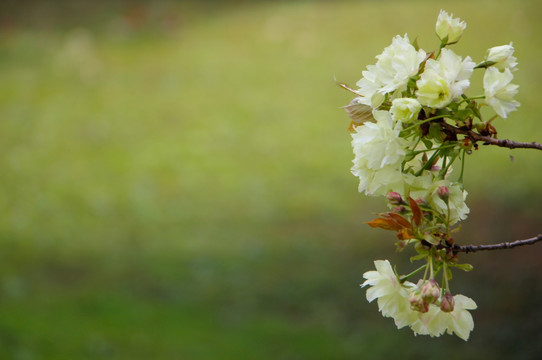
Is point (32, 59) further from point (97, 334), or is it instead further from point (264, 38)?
point (97, 334)

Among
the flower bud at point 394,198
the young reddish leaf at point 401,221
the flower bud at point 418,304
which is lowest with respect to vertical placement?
the flower bud at point 418,304

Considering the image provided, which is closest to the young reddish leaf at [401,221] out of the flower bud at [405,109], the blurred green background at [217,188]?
the flower bud at [405,109]

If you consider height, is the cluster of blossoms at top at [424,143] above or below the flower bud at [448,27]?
below

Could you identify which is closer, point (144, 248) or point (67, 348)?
point (67, 348)

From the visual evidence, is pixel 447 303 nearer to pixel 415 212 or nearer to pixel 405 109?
pixel 415 212

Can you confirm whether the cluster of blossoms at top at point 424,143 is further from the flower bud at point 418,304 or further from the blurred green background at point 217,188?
the blurred green background at point 217,188

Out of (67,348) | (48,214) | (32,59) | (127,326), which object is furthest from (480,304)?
(32,59)

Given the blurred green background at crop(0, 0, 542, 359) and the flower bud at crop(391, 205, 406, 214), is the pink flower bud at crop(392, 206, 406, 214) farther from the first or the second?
the blurred green background at crop(0, 0, 542, 359)

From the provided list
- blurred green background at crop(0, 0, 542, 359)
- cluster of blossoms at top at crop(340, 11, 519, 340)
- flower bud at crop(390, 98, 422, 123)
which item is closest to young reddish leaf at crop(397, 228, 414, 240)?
cluster of blossoms at top at crop(340, 11, 519, 340)
